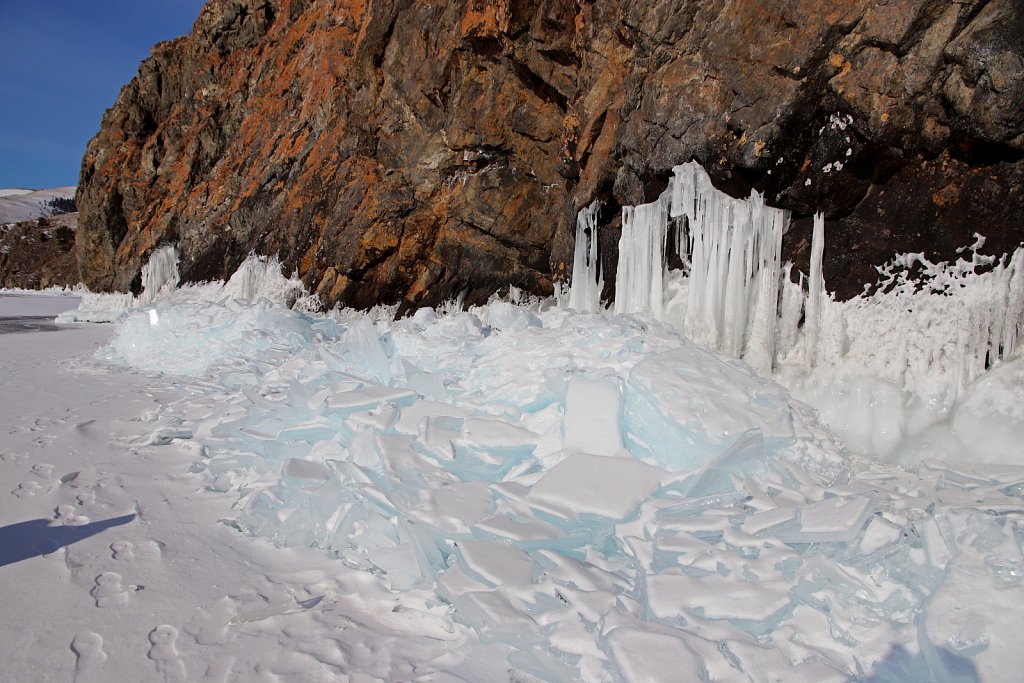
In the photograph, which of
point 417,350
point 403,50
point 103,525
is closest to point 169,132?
point 403,50

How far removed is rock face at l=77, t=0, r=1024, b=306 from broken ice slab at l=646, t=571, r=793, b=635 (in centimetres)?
370

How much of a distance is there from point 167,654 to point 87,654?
0.23 meters

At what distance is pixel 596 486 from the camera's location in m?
2.59

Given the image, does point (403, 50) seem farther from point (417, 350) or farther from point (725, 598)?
point (725, 598)

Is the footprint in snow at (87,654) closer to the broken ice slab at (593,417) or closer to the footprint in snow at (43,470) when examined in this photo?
the footprint in snow at (43,470)

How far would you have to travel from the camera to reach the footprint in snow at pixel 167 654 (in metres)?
1.70

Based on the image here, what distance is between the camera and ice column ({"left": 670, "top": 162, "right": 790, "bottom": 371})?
5219mm

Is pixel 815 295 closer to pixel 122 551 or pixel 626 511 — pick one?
pixel 626 511

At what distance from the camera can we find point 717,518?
7.98 feet

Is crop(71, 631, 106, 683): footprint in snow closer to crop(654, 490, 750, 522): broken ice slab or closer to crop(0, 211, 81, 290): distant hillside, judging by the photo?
crop(654, 490, 750, 522): broken ice slab

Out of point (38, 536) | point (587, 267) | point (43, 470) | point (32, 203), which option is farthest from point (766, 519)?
point (32, 203)

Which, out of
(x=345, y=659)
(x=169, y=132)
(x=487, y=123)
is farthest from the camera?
(x=169, y=132)

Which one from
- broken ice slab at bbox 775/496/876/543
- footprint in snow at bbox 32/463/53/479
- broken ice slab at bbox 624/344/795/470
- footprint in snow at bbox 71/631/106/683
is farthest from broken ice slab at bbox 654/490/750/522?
footprint in snow at bbox 32/463/53/479

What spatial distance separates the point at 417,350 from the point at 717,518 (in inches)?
136
